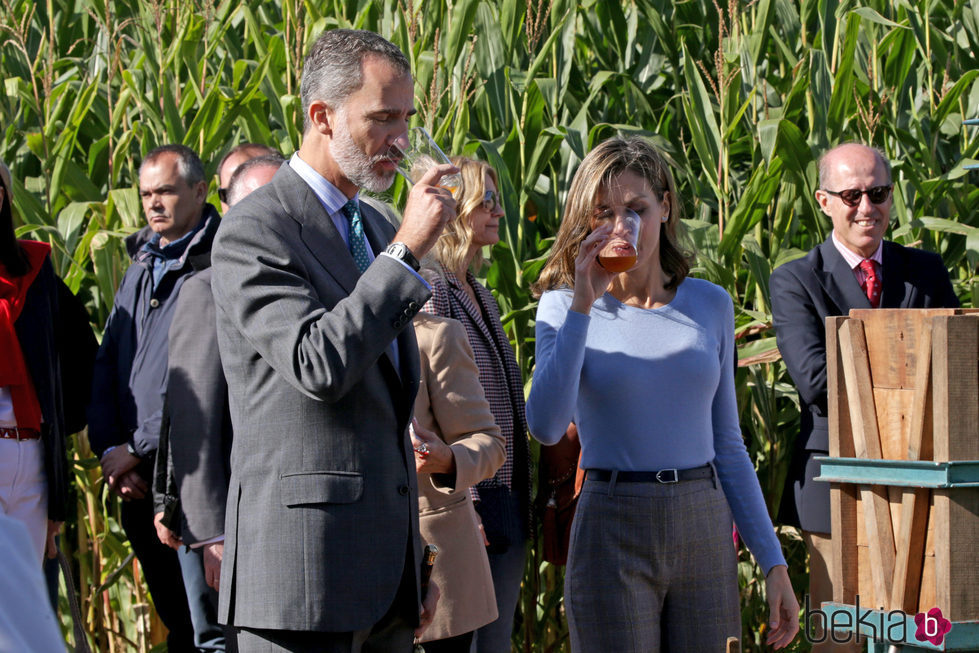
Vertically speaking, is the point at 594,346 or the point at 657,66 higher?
→ the point at 657,66

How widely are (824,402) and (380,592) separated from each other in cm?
193

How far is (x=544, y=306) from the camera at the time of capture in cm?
269

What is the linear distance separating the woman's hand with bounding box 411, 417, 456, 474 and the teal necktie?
489mm

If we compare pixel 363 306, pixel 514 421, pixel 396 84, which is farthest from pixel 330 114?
pixel 514 421

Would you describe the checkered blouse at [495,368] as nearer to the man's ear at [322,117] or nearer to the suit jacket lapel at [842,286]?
the suit jacket lapel at [842,286]

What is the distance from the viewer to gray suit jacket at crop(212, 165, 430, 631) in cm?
178

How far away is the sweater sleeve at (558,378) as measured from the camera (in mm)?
2439

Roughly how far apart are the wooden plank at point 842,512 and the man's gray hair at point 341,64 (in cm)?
128

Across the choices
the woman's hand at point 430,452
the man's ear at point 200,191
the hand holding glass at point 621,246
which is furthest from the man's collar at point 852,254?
the man's ear at point 200,191

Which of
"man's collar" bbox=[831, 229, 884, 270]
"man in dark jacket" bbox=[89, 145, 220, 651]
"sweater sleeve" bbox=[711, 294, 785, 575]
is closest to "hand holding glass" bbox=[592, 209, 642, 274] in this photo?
"sweater sleeve" bbox=[711, 294, 785, 575]

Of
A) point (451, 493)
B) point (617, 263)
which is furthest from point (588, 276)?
point (451, 493)

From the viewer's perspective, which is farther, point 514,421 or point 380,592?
point 514,421

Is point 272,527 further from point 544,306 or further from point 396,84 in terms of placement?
point 544,306

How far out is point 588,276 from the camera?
8.08ft
